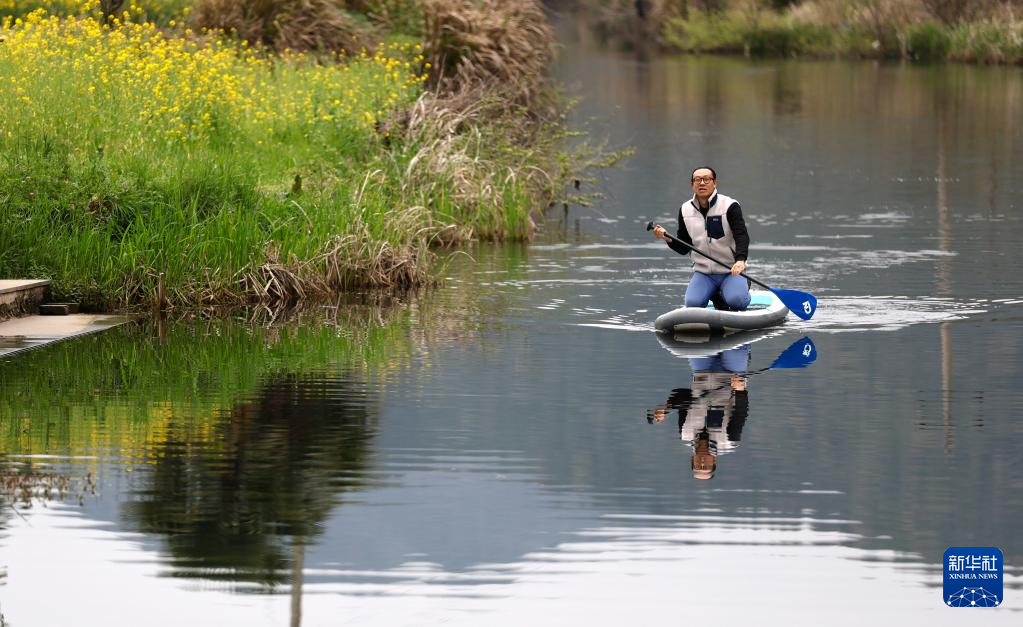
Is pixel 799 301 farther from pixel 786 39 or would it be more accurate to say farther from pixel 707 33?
pixel 707 33

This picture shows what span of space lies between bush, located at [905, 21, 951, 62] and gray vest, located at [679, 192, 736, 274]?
5430 centimetres

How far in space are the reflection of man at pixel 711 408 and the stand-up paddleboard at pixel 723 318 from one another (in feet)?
3.39

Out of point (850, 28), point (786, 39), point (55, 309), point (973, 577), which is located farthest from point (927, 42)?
point (973, 577)

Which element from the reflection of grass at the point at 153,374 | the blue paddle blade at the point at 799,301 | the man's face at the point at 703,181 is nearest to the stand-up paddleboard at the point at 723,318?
the blue paddle blade at the point at 799,301

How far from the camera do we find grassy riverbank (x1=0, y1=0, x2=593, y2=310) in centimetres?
1739

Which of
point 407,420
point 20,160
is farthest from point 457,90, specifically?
point 407,420

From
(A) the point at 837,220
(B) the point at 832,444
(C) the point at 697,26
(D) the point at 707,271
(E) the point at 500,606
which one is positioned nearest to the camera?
Answer: (E) the point at 500,606

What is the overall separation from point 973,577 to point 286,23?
2658 cm

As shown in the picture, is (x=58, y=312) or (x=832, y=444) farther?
(x=58, y=312)

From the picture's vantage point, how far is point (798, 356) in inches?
Result: 583

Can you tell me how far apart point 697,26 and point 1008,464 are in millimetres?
74553

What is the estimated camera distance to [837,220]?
26172 millimetres

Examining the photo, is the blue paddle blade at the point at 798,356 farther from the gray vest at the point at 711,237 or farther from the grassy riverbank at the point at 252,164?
the grassy riverbank at the point at 252,164

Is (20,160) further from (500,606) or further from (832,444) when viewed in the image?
(500,606)
